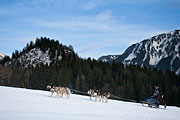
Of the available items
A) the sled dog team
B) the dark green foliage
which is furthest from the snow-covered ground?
the dark green foliage

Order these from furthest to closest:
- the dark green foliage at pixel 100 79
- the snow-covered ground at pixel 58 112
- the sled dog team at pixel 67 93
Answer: the dark green foliage at pixel 100 79
the sled dog team at pixel 67 93
the snow-covered ground at pixel 58 112

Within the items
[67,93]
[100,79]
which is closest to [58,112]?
[67,93]

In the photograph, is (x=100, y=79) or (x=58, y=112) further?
(x=100, y=79)

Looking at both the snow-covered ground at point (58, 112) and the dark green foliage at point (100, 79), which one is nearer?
the snow-covered ground at point (58, 112)

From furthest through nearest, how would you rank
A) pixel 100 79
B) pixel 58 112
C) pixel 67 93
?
pixel 100 79, pixel 67 93, pixel 58 112

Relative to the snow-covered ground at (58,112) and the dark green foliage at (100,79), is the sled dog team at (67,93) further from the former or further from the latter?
the dark green foliage at (100,79)

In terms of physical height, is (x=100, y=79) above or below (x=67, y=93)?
above

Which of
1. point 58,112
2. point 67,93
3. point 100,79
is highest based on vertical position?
point 100,79

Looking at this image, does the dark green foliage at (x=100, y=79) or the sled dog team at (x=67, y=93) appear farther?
the dark green foliage at (x=100, y=79)

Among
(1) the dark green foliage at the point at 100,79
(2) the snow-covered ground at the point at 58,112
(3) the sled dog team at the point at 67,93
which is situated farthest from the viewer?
(1) the dark green foliage at the point at 100,79

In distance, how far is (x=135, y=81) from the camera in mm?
112625

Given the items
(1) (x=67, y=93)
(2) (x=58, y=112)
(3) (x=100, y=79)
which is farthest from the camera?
(3) (x=100, y=79)

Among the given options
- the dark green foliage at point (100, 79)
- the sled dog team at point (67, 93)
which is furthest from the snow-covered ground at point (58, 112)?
the dark green foliage at point (100, 79)

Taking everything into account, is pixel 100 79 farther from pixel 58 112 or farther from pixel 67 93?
pixel 58 112
